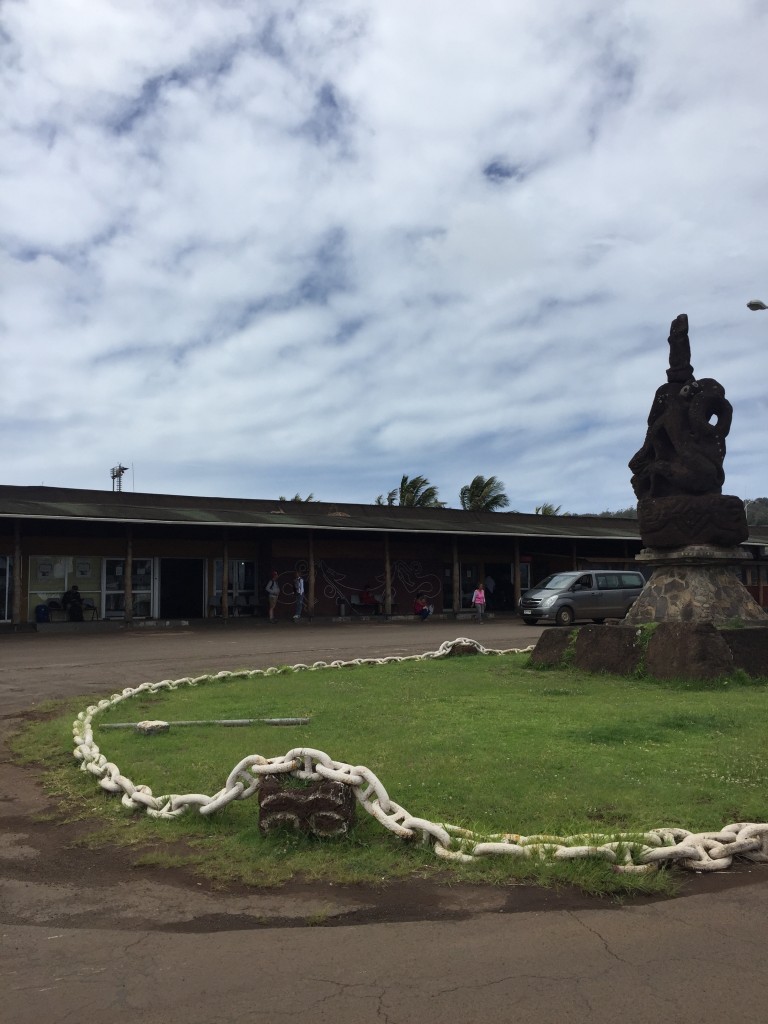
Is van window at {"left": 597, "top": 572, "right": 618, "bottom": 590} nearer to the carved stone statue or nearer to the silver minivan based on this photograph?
the silver minivan

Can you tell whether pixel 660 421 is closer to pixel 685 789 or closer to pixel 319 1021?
pixel 685 789

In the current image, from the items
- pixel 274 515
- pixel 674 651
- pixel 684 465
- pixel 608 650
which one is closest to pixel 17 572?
pixel 274 515

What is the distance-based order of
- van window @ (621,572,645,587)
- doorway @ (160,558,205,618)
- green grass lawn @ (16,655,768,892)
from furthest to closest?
1. doorway @ (160,558,205,618)
2. van window @ (621,572,645,587)
3. green grass lawn @ (16,655,768,892)

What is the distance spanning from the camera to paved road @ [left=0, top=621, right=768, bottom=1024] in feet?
9.20

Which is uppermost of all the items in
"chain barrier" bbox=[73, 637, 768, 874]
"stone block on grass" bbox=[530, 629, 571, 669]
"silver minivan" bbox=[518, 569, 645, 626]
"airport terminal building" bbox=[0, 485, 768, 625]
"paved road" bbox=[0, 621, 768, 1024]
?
"airport terminal building" bbox=[0, 485, 768, 625]

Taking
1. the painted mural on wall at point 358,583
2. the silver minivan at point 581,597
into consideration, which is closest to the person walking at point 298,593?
the painted mural on wall at point 358,583

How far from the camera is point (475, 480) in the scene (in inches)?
2014

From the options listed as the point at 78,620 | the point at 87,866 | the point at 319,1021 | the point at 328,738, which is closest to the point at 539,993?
the point at 319,1021

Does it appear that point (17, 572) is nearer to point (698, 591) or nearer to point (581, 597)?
point (581, 597)

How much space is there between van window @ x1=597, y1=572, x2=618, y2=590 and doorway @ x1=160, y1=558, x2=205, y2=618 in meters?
12.1

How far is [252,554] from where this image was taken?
2756 centimetres

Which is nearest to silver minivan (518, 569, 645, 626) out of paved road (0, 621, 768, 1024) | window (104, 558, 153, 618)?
window (104, 558, 153, 618)

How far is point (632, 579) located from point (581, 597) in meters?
2.16

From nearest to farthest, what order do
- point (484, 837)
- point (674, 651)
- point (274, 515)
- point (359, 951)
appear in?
point (359, 951) < point (484, 837) < point (674, 651) < point (274, 515)
